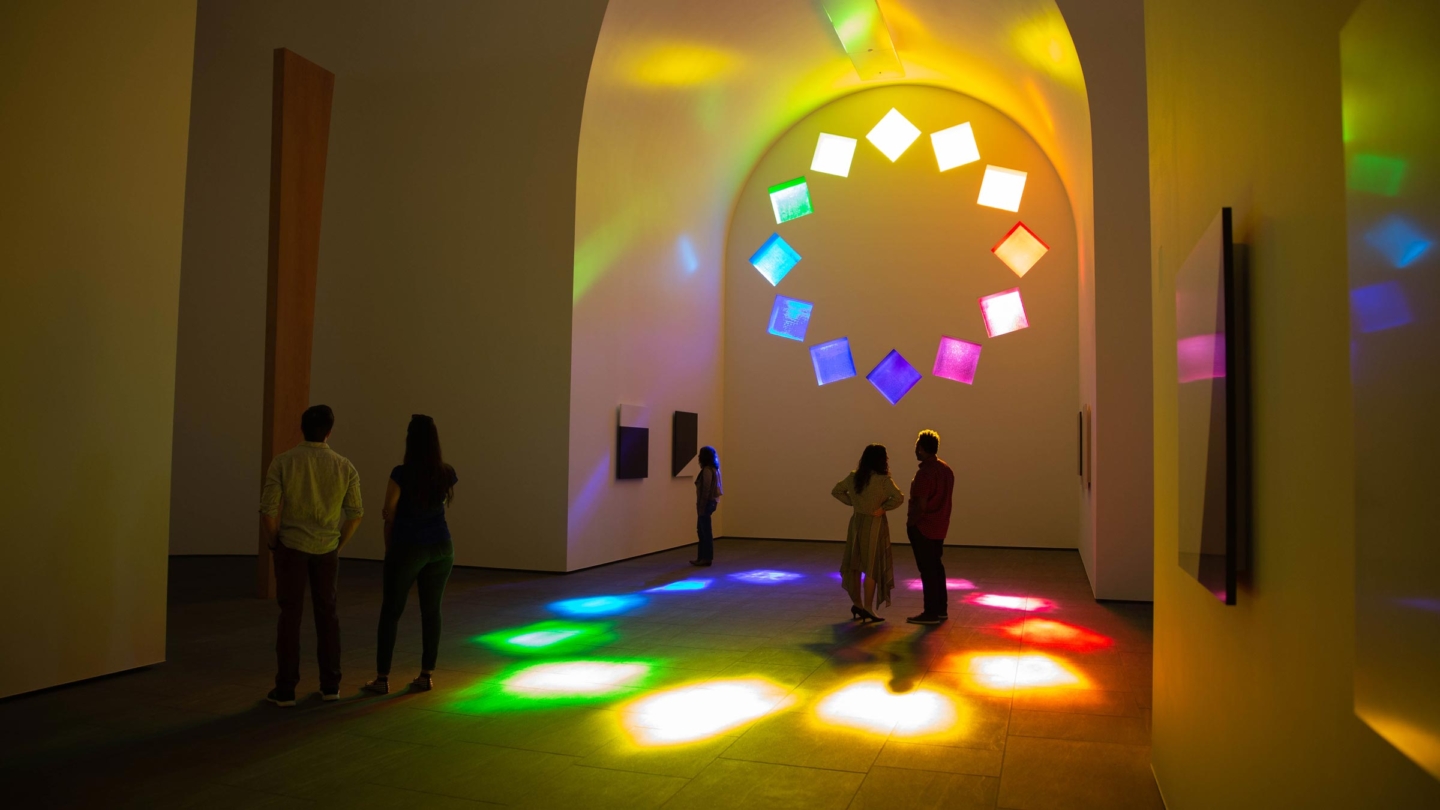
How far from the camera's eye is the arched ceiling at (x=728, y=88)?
10719 millimetres

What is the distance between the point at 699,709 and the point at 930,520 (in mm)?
3376

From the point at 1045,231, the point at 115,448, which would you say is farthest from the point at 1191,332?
the point at 1045,231

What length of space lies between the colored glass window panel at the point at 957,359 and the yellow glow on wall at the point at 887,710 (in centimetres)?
951

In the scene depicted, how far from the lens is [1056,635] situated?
7.33 metres

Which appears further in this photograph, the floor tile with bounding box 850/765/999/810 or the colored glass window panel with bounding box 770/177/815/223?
the colored glass window panel with bounding box 770/177/815/223

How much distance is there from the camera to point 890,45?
1307cm

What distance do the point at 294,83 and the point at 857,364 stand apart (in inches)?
349

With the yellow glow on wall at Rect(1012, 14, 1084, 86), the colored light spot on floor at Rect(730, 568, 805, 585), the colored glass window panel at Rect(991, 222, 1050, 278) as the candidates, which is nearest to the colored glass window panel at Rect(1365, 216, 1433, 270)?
the yellow glow on wall at Rect(1012, 14, 1084, 86)

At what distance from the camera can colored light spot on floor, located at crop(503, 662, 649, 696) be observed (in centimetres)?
549

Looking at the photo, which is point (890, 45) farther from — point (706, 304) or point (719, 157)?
point (706, 304)

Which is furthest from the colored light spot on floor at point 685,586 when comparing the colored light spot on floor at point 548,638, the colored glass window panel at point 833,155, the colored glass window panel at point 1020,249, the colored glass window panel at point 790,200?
the colored glass window panel at point 833,155

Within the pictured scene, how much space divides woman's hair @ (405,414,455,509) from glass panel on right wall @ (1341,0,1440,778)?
458 cm

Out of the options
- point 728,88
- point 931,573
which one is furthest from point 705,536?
point 728,88

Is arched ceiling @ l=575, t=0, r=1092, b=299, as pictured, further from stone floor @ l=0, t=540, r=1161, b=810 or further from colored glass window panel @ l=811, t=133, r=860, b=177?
stone floor @ l=0, t=540, r=1161, b=810
